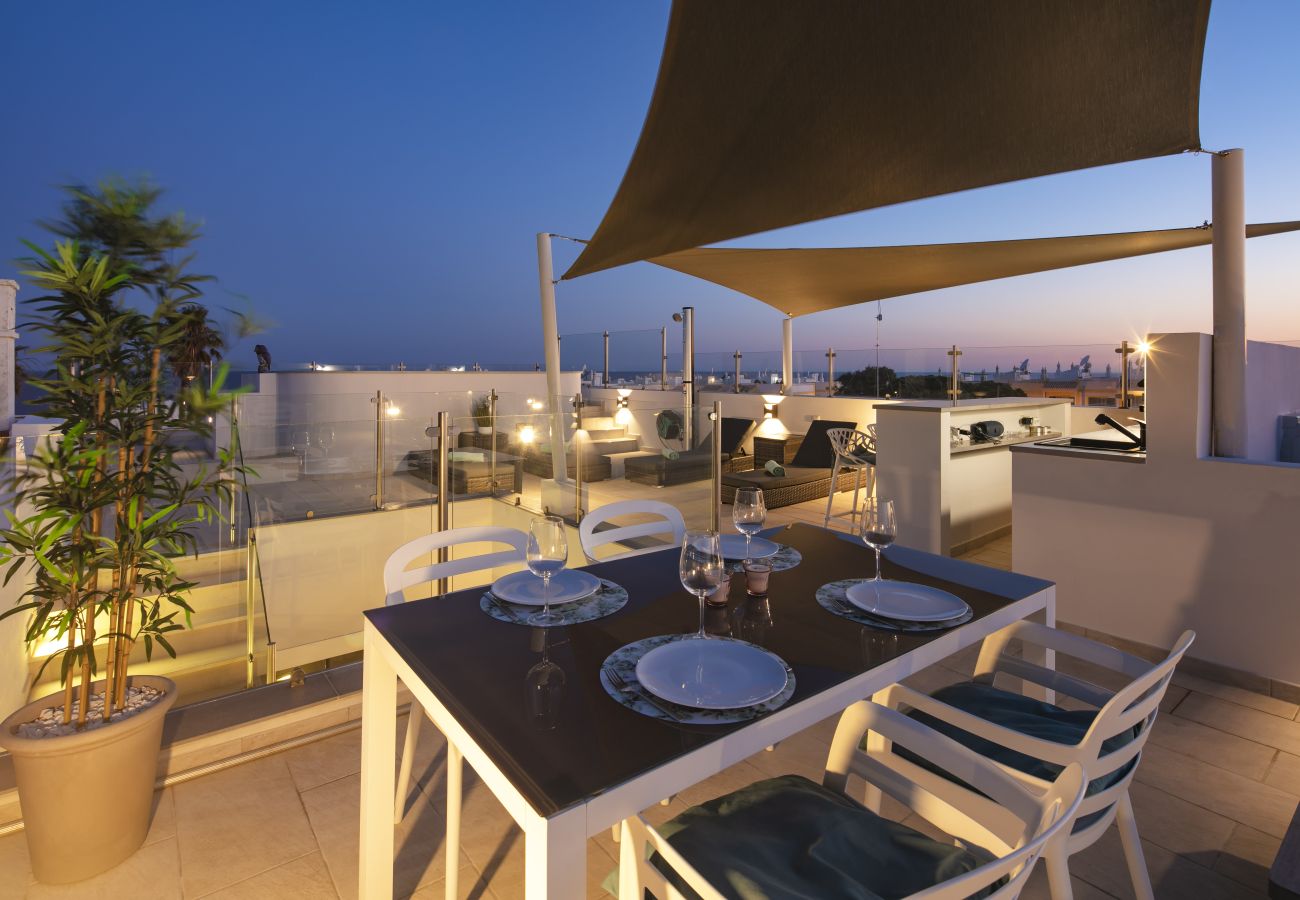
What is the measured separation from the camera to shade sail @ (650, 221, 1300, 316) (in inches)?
169

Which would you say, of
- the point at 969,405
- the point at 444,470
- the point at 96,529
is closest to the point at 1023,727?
the point at 96,529

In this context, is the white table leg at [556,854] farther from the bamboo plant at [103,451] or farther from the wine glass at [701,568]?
the bamboo plant at [103,451]

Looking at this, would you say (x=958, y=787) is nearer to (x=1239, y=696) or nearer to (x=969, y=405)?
(x=1239, y=696)

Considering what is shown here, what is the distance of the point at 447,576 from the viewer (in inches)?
75.9

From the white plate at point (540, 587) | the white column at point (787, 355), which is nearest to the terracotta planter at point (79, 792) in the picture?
the white plate at point (540, 587)

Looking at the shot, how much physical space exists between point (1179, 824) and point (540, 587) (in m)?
2.00

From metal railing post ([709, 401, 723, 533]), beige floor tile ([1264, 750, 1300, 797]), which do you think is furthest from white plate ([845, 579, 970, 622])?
metal railing post ([709, 401, 723, 533])

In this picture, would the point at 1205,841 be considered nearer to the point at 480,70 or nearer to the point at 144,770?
the point at 144,770

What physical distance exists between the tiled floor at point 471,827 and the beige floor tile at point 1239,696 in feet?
0.32

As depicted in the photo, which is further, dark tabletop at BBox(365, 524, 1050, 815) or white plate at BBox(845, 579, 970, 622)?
white plate at BBox(845, 579, 970, 622)

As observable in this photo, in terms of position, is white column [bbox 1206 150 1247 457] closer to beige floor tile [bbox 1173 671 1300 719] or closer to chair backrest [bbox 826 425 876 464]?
beige floor tile [bbox 1173 671 1300 719]

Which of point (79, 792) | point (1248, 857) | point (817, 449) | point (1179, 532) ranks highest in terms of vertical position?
point (817, 449)

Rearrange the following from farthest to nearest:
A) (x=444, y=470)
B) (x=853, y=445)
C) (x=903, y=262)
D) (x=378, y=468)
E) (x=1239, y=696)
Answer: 1. (x=853, y=445)
2. (x=903, y=262)
3. (x=378, y=468)
4. (x=444, y=470)
5. (x=1239, y=696)

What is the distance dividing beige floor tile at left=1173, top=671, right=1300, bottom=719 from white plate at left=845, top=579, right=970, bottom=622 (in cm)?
202
